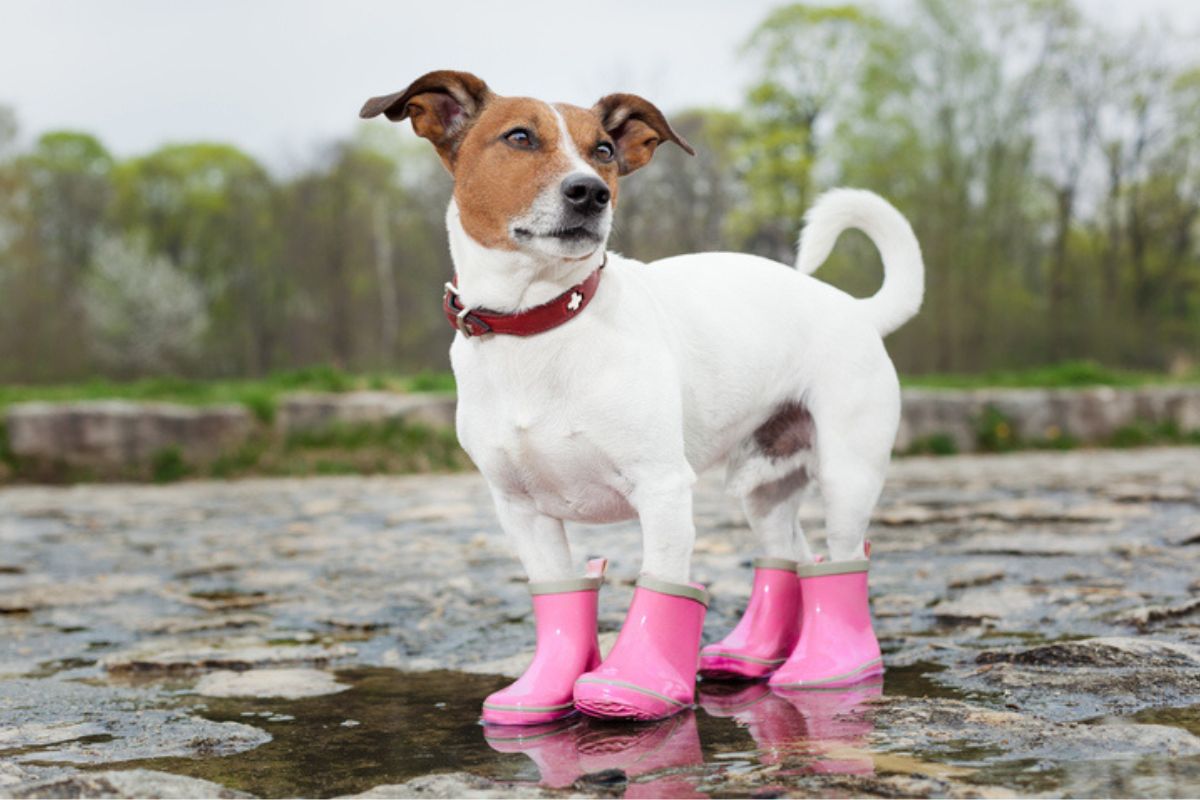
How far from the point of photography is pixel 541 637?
2.88 meters

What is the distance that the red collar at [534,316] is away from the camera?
8.84ft

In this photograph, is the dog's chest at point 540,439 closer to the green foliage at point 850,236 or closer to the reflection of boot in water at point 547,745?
the reflection of boot in water at point 547,745

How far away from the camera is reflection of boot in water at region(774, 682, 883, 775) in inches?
84.1

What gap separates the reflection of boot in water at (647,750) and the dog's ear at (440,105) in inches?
55.8

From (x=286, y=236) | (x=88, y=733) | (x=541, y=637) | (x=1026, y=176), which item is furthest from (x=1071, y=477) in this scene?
(x=286, y=236)

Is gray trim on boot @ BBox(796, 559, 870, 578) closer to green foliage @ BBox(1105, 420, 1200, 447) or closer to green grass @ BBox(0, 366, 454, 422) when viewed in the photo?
green grass @ BBox(0, 366, 454, 422)

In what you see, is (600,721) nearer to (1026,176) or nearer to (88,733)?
(88,733)

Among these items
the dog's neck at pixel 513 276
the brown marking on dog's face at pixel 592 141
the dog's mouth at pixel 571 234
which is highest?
the brown marking on dog's face at pixel 592 141

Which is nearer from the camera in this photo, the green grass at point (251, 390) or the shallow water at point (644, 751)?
the shallow water at point (644, 751)

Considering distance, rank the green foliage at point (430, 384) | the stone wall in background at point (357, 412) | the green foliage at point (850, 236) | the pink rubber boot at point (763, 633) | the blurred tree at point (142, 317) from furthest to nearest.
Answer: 1. the blurred tree at point (142, 317)
2. the green foliage at point (850, 236)
3. the green foliage at point (430, 384)
4. the stone wall in background at point (357, 412)
5. the pink rubber boot at point (763, 633)

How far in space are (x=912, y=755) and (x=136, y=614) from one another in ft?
10.3

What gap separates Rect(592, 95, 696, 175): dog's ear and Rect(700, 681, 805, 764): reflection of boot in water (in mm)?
1368

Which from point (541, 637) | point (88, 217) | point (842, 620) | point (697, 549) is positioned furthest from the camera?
point (88, 217)

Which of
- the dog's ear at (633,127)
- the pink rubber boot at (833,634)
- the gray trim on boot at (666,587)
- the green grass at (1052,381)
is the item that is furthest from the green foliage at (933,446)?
the gray trim on boot at (666,587)
